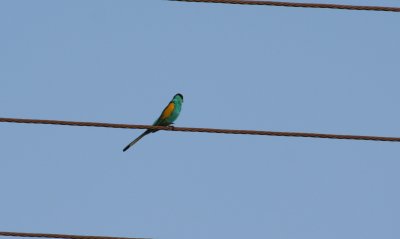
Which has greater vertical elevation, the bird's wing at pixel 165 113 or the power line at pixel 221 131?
the bird's wing at pixel 165 113

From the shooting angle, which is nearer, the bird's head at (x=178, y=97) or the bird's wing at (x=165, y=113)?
the bird's wing at (x=165, y=113)

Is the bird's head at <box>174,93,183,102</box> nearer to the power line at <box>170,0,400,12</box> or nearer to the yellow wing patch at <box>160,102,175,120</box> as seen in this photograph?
the yellow wing patch at <box>160,102,175,120</box>

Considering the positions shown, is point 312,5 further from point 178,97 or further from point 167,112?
point 178,97

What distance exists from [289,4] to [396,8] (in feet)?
2.26

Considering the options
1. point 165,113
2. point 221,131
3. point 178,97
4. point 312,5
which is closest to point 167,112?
point 165,113

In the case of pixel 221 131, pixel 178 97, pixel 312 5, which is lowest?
pixel 221 131

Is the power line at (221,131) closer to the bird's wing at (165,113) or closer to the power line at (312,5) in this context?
the power line at (312,5)

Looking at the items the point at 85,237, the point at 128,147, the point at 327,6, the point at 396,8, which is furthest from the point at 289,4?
the point at 128,147

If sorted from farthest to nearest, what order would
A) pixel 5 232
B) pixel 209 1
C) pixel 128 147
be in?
pixel 128 147, pixel 209 1, pixel 5 232

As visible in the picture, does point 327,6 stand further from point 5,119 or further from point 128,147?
point 128,147

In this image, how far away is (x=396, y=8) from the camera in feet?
19.7

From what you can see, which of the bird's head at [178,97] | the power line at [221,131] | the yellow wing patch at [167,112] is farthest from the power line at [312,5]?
the bird's head at [178,97]

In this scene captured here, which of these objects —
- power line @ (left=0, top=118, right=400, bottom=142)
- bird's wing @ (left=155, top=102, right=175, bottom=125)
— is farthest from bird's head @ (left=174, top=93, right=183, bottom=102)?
power line @ (left=0, top=118, right=400, bottom=142)

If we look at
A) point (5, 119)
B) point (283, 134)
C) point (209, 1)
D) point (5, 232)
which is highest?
point (209, 1)
